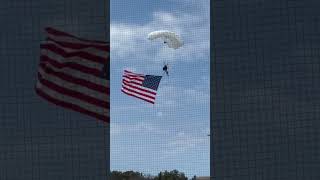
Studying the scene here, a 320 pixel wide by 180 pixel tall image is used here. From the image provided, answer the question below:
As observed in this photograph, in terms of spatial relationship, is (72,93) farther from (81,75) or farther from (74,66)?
(74,66)

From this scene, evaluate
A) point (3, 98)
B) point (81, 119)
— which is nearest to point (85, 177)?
point (81, 119)

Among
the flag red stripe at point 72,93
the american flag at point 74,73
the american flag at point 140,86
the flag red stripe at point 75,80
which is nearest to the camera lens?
the american flag at point 74,73

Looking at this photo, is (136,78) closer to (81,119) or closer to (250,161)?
(81,119)

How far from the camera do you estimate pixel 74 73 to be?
3766cm

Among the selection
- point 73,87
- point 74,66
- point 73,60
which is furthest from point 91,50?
point 73,87

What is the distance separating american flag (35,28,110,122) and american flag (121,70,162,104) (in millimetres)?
26046

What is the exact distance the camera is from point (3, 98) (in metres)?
62.8

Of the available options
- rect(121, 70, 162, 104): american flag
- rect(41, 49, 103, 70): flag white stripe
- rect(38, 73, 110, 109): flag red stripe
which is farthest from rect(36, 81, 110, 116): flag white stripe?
rect(121, 70, 162, 104): american flag

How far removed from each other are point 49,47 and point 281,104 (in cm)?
3112

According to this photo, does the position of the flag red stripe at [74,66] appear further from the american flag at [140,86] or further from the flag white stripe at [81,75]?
the american flag at [140,86]

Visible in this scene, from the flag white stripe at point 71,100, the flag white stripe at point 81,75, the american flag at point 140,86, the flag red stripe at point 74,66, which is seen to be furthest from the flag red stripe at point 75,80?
the american flag at point 140,86

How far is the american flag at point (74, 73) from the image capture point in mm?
36625

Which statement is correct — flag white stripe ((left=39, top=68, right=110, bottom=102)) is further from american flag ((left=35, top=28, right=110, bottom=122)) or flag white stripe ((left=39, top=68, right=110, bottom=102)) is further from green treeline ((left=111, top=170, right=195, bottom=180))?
green treeline ((left=111, top=170, right=195, bottom=180))

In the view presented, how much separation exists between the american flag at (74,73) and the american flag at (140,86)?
26.0m
